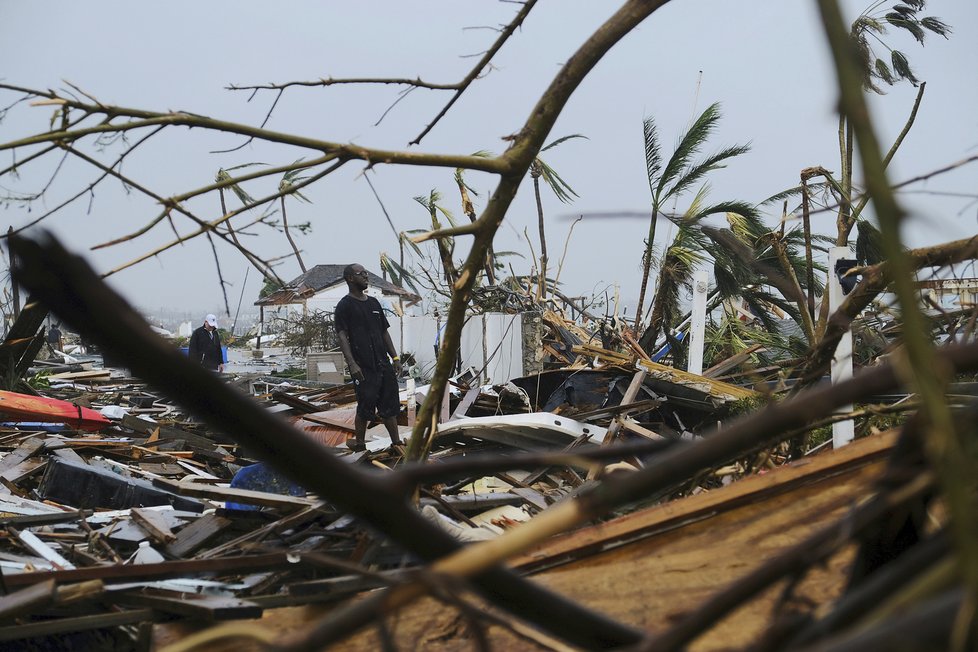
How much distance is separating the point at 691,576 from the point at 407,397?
941cm

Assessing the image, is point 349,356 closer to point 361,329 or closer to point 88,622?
point 361,329

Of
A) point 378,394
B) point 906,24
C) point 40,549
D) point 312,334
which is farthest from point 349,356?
point 312,334

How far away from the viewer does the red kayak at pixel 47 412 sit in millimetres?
9188

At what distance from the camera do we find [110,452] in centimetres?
845

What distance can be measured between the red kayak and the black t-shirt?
328 cm

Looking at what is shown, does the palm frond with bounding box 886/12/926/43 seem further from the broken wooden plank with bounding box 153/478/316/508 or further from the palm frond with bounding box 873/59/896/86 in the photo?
the broken wooden plank with bounding box 153/478/316/508

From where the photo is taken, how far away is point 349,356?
9.15 m

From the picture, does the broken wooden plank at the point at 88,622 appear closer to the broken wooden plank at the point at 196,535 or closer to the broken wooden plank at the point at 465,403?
the broken wooden plank at the point at 196,535

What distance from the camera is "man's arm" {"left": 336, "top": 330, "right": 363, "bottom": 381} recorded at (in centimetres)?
903

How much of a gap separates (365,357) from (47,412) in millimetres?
3755

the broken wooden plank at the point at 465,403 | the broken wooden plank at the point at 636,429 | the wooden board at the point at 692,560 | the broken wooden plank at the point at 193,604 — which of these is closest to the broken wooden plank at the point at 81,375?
the broken wooden plank at the point at 465,403

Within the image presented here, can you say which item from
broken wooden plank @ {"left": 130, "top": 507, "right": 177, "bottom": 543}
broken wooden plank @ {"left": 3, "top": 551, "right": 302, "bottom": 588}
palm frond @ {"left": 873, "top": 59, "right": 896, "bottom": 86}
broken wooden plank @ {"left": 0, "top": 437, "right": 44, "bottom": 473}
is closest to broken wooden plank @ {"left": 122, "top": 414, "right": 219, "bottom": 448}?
broken wooden plank @ {"left": 0, "top": 437, "right": 44, "bottom": 473}

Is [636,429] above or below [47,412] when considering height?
above

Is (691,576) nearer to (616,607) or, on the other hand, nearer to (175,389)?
(616,607)
